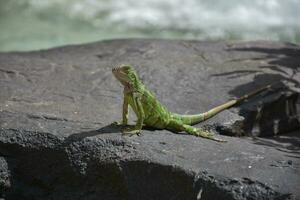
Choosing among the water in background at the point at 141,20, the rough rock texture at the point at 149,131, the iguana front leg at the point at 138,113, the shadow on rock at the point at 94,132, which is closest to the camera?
the rough rock texture at the point at 149,131

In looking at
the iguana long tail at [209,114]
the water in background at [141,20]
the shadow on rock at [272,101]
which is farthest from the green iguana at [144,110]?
the water in background at [141,20]

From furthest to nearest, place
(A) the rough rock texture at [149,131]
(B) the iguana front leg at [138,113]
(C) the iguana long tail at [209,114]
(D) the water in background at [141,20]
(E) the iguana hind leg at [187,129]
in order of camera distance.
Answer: (D) the water in background at [141,20]
(C) the iguana long tail at [209,114]
(E) the iguana hind leg at [187,129]
(B) the iguana front leg at [138,113]
(A) the rough rock texture at [149,131]

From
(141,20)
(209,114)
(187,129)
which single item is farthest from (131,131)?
(141,20)

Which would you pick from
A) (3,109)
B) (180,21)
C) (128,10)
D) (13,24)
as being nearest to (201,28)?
(180,21)

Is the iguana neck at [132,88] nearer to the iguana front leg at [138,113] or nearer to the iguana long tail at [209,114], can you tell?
the iguana front leg at [138,113]

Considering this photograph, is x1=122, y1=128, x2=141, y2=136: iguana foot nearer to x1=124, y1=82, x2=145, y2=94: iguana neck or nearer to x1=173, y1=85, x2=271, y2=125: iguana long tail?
x1=124, y1=82, x2=145, y2=94: iguana neck

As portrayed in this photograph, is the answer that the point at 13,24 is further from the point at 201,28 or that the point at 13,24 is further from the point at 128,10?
the point at 201,28
